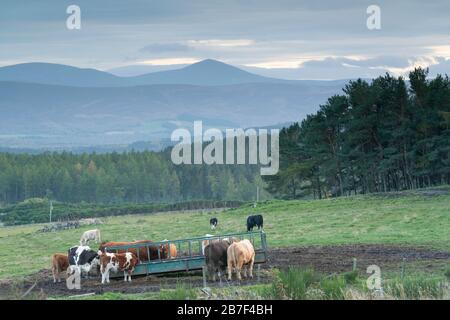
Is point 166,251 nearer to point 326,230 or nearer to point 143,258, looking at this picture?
point 143,258

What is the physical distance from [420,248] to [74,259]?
13377 mm

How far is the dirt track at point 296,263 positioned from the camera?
27.0 metres

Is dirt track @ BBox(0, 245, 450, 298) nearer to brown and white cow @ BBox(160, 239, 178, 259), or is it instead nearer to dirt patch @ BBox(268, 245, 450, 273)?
dirt patch @ BBox(268, 245, 450, 273)

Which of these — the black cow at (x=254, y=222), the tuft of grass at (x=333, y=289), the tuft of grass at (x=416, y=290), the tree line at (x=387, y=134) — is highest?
the tree line at (x=387, y=134)

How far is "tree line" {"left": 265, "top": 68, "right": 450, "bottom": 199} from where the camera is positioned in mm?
70062

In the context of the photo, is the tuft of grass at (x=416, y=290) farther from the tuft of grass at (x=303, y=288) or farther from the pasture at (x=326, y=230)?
the pasture at (x=326, y=230)

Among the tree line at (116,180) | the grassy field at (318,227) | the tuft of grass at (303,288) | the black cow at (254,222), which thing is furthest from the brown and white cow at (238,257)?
the tree line at (116,180)

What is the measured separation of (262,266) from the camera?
101ft

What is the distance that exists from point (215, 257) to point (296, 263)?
337cm

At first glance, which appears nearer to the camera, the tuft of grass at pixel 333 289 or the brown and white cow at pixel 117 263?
the tuft of grass at pixel 333 289

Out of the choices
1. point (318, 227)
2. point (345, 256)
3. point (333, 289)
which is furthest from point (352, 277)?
point (318, 227)

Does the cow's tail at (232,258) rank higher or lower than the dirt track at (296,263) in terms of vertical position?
higher
